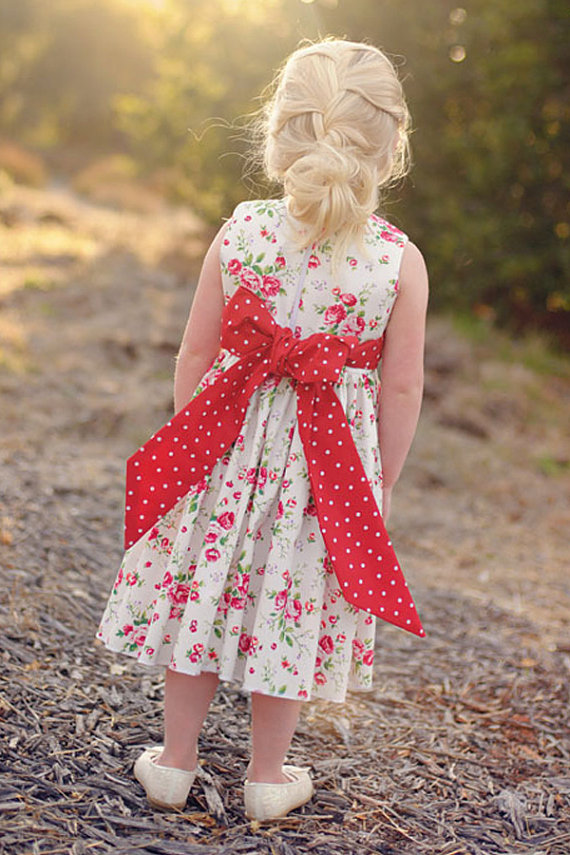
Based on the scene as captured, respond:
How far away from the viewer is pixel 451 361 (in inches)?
289

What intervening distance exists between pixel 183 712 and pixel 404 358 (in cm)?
96

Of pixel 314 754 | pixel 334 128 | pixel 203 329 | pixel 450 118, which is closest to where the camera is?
pixel 334 128

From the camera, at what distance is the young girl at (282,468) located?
2139 mm

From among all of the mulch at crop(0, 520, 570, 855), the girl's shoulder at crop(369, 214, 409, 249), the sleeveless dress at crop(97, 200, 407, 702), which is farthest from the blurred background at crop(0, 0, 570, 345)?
the sleeveless dress at crop(97, 200, 407, 702)

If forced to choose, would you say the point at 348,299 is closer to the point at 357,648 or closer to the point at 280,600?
the point at 280,600

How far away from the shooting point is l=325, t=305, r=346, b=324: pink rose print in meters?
2.19

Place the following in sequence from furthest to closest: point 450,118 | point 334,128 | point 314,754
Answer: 1. point 450,118
2. point 314,754
3. point 334,128

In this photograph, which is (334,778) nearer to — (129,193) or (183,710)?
(183,710)

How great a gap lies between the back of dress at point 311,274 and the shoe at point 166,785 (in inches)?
41.1

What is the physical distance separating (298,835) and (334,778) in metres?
0.34

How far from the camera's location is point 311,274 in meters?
2.18

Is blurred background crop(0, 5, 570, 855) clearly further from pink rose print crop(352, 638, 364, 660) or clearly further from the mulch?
pink rose print crop(352, 638, 364, 660)

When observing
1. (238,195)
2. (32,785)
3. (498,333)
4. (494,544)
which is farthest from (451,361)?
(32,785)

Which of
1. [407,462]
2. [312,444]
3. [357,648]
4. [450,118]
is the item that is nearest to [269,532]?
[312,444]
